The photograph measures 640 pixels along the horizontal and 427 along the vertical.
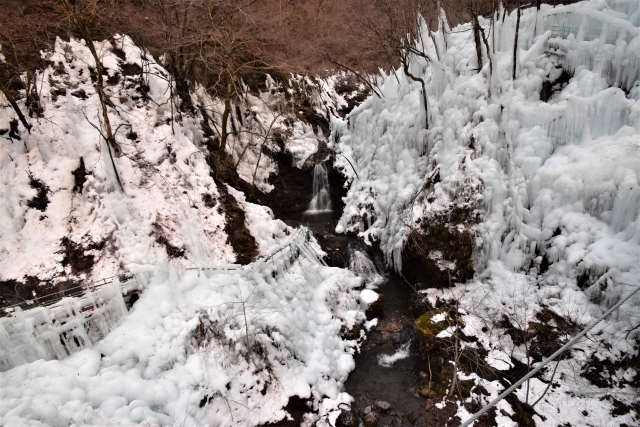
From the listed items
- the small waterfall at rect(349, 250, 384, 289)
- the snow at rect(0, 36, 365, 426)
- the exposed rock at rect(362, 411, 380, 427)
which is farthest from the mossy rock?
the small waterfall at rect(349, 250, 384, 289)

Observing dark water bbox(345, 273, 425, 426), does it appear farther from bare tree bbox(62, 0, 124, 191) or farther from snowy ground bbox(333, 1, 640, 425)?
bare tree bbox(62, 0, 124, 191)

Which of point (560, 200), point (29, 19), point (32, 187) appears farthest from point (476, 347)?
point (29, 19)

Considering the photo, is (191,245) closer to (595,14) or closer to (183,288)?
(183,288)

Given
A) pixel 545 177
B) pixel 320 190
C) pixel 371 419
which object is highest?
pixel 545 177

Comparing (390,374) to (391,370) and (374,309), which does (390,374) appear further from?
(374,309)

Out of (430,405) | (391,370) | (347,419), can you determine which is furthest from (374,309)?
(347,419)

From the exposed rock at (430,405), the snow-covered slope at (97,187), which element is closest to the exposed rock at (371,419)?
the exposed rock at (430,405)
